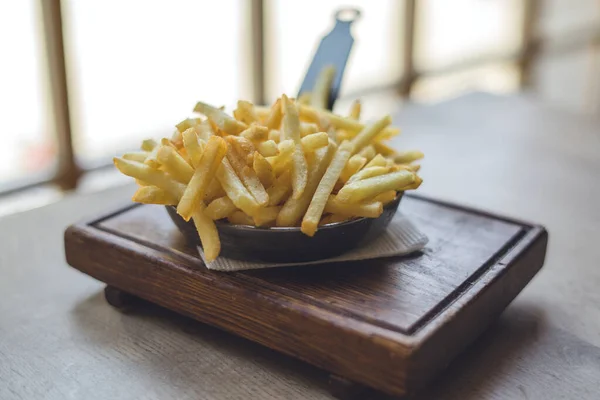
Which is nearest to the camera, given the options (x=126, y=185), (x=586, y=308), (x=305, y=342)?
(x=305, y=342)

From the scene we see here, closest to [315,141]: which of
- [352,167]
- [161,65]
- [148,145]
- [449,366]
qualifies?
[352,167]

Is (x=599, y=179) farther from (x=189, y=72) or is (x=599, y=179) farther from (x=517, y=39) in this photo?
(x=517, y=39)

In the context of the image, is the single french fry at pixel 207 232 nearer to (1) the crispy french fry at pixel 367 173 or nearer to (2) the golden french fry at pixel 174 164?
(2) the golden french fry at pixel 174 164

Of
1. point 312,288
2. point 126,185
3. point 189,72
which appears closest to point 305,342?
point 312,288

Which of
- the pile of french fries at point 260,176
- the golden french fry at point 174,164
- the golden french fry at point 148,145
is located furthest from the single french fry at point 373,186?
the golden french fry at point 148,145

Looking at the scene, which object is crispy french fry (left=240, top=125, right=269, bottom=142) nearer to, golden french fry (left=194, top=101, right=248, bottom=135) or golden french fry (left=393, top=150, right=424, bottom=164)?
golden french fry (left=194, top=101, right=248, bottom=135)

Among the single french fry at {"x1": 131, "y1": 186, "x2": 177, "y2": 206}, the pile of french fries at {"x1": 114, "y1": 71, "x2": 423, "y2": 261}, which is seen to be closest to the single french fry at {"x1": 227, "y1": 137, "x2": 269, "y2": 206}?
the pile of french fries at {"x1": 114, "y1": 71, "x2": 423, "y2": 261}

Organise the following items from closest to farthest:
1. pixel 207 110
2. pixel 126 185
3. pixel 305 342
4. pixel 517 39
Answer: pixel 305 342 < pixel 207 110 < pixel 126 185 < pixel 517 39
